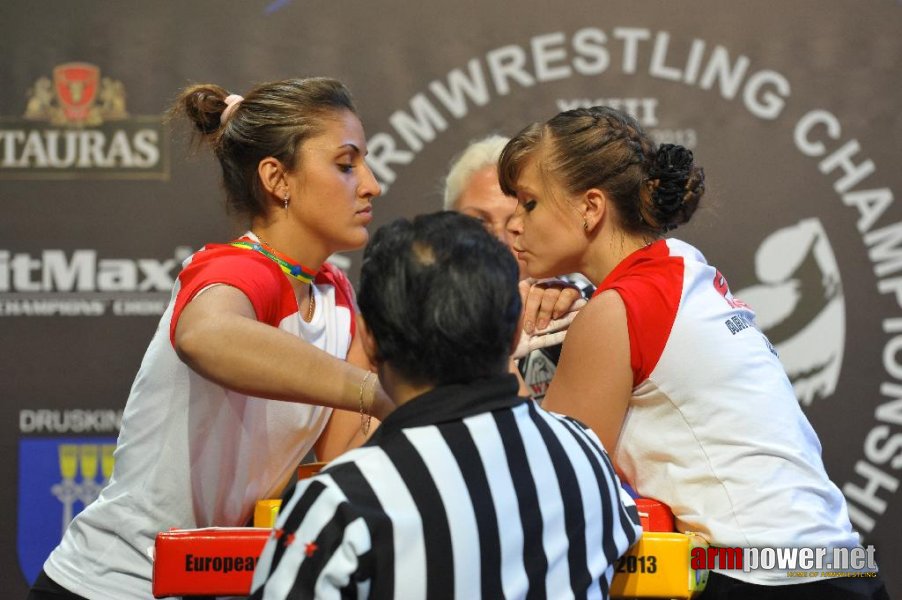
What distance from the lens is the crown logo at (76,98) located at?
317 centimetres

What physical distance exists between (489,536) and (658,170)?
90 cm

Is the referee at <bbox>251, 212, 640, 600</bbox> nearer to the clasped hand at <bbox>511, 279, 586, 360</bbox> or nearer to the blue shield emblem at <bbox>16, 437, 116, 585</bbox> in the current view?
the clasped hand at <bbox>511, 279, 586, 360</bbox>

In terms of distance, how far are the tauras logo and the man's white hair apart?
2.93ft

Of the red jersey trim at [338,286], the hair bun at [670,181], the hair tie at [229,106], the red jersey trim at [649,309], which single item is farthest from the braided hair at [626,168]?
the hair tie at [229,106]

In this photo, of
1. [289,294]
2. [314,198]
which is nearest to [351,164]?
[314,198]

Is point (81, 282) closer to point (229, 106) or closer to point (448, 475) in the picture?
point (229, 106)

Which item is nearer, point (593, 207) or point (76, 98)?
point (593, 207)

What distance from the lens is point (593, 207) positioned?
1.86 metres

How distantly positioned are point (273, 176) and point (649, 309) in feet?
2.41

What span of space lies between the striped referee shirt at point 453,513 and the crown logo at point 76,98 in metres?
2.31

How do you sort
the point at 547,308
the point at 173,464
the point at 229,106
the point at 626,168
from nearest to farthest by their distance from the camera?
the point at 173,464 → the point at 626,168 → the point at 229,106 → the point at 547,308

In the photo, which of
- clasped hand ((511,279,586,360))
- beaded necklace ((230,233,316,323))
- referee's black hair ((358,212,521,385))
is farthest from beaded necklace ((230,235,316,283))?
referee's black hair ((358,212,521,385))

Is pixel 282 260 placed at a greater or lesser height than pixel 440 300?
greater

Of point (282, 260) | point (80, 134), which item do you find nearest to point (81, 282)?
point (80, 134)
